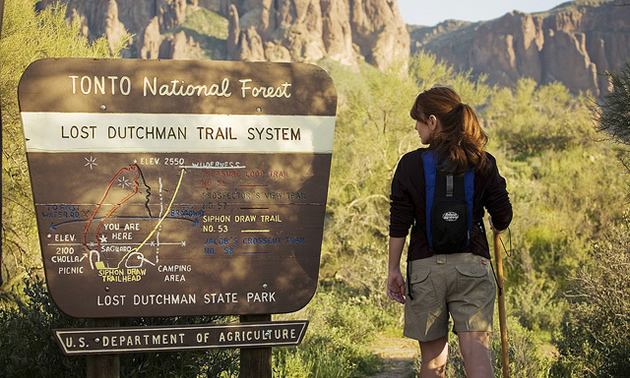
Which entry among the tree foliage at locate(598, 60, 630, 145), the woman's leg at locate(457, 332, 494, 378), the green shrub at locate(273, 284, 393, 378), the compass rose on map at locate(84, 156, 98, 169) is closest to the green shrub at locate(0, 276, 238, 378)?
the compass rose on map at locate(84, 156, 98, 169)

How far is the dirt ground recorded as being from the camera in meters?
8.18

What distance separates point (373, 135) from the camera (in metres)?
15.6

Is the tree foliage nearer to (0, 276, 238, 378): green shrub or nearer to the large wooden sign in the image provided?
the large wooden sign

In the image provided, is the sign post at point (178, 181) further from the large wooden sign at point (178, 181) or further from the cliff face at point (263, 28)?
the cliff face at point (263, 28)

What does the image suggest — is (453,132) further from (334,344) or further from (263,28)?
(263,28)

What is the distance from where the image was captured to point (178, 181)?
142 inches

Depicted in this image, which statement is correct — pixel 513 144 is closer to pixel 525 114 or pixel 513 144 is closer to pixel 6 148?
pixel 525 114

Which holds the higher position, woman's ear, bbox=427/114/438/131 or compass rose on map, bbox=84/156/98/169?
woman's ear, bbox=427/114/438/131

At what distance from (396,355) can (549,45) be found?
148513 millimetres

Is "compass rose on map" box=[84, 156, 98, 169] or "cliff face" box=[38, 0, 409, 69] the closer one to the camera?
"compass rose on map" box=[84, 156, 98, 169]

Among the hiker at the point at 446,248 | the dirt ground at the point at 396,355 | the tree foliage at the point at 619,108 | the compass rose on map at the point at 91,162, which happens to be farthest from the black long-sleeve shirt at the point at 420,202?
the dirt ground at the point at 396,355

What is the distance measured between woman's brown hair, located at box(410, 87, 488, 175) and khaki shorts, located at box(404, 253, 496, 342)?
45 centimetres

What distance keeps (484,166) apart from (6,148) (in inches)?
285

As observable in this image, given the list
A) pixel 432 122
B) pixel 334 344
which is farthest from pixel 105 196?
pixel 334 344
